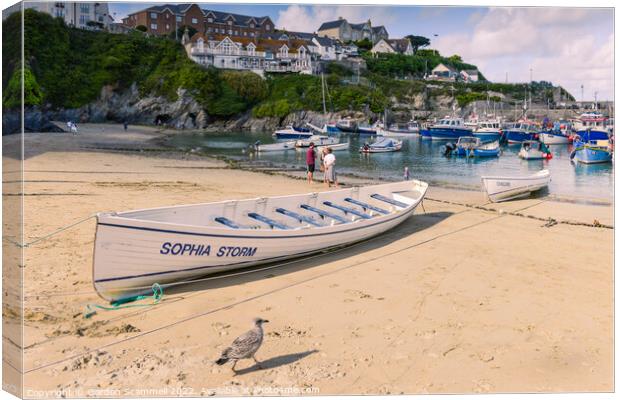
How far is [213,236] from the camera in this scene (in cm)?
858

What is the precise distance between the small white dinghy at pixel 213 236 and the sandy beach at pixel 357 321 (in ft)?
1.16

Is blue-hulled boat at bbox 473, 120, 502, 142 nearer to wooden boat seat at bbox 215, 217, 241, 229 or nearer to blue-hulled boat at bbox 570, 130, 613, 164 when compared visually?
blue-hulled boat at bbox 570, 130, 613, 164

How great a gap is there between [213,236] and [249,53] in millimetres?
85845

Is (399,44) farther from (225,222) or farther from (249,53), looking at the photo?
(225,222)

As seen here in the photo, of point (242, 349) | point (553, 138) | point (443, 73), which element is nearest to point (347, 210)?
point (242, 349)

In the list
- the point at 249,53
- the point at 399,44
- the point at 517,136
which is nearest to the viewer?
the point at 517,136

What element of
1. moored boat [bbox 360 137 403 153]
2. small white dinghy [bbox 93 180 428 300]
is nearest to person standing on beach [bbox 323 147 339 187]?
small white dinghy [bbox 93 180 428 300]

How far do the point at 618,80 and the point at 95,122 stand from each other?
249ft

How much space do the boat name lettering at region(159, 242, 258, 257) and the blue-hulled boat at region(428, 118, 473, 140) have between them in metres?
57.1

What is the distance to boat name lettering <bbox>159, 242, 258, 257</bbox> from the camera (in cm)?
813

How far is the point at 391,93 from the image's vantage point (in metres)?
101

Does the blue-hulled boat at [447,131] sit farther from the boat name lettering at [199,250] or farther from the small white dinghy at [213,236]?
the boat name lettering at [199,250]

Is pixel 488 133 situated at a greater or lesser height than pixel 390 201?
greater

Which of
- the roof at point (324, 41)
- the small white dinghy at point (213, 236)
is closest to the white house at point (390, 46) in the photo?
the roof at point (324, 41)
